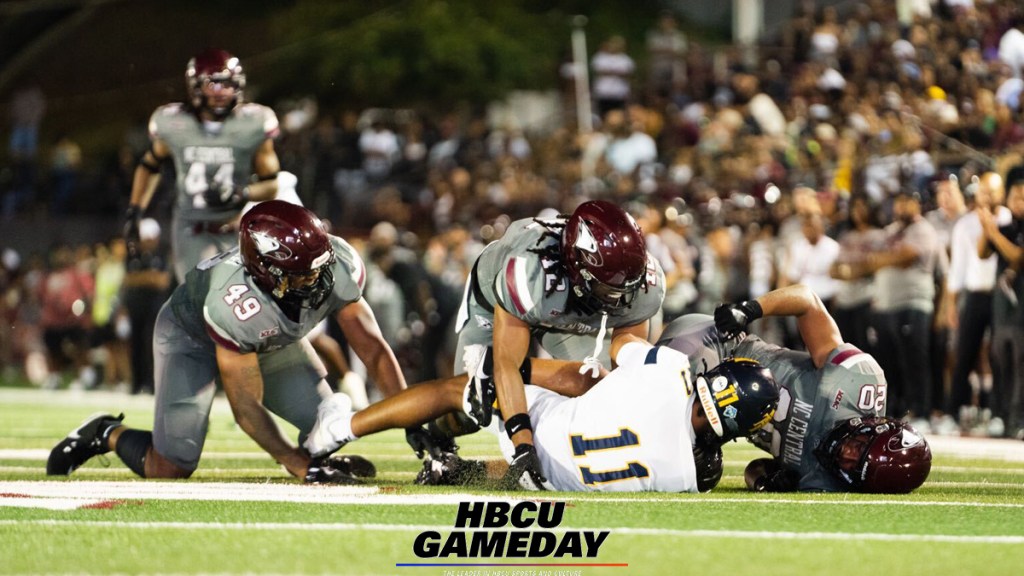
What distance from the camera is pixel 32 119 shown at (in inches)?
925

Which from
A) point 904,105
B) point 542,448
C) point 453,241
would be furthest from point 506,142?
point 542,448

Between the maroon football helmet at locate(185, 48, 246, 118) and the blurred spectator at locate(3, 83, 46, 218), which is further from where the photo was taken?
the blurred spectator at locate(3, 83, 46, 218)

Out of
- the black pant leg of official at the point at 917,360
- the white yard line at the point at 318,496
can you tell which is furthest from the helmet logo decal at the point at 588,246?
the black pant leg of official at the point at 917,360

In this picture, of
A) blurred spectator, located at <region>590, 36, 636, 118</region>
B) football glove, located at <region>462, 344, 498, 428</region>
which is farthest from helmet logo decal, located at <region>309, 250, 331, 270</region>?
blurred spectator, located at <region>590, 36, 636, 118</region>

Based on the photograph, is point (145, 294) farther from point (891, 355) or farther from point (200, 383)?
point (200, 383)

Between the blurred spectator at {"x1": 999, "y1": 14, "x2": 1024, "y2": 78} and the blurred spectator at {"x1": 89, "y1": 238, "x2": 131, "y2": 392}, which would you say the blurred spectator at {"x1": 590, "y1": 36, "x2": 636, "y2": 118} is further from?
the blurred spectator at {"x1": 999, "y1": 14, "x2": 1024, "y2": 78}

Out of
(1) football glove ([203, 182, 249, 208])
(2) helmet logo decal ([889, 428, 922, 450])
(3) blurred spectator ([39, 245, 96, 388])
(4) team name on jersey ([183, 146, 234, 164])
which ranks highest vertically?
(4) team name on jersey ([183, 146, 234, 164])

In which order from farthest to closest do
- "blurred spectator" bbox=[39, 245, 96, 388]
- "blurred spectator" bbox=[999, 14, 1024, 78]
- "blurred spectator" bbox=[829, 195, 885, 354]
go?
"blurred spectator" bbox=[39, 245, 96, 388], "blurred spectator" bbox=[999, 14, 1024, 78], "blurred spectator" bbox=[829, 195, 885, 354]

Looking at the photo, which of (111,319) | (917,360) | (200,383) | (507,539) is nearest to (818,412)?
(507,539)

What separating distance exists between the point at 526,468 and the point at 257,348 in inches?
53.7

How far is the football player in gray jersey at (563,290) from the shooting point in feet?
17.7

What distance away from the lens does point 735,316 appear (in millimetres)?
5711

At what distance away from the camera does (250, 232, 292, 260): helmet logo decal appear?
5.67 m

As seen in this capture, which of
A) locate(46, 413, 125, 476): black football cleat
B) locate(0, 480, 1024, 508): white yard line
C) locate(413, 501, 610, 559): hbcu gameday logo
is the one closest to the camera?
locate(413, 501, 610, 559): hbcu gameday logo
